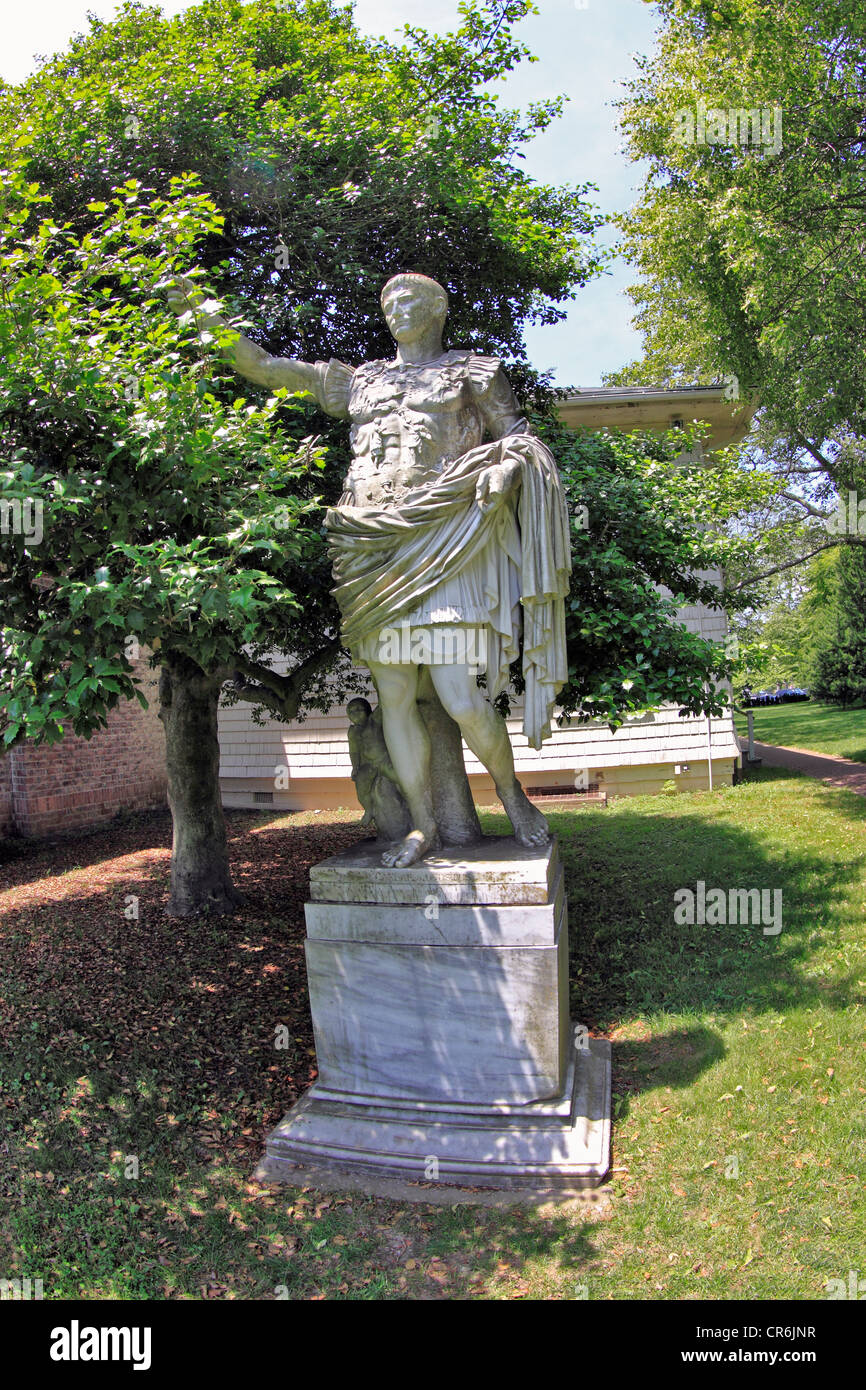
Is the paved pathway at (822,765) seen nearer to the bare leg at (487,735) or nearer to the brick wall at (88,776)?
the bare leg at (487,735)

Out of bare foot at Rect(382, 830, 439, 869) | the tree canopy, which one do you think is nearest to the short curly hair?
bare foot at Rect(382, 830, 439, 869)

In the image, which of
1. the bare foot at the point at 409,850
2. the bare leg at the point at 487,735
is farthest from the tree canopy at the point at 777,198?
the bare foot at the point at 409,850

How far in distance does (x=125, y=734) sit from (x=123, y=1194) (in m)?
8.45

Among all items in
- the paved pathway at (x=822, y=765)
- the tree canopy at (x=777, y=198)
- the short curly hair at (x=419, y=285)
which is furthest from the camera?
the paved pathway at (x=822, y=765)

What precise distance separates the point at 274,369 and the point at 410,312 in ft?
2.34

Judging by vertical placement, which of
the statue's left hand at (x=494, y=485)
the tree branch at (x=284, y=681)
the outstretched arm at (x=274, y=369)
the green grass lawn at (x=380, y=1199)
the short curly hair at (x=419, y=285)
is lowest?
the green grass lawn at (x=380, y=1199)

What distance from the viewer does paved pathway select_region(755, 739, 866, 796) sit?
38.2ft

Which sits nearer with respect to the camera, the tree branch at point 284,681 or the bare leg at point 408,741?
the bare leg at point 408,741

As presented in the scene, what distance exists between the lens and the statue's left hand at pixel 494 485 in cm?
386

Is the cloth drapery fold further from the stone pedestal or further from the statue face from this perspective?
the stone pedestal

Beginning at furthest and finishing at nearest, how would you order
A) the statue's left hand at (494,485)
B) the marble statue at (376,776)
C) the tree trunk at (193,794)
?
the tree trunk at (193,794), the marble statue at (376,776), the statue's left hand at (494,485)

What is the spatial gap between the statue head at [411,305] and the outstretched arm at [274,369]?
0.37 m

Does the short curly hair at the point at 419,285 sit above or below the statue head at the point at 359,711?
above

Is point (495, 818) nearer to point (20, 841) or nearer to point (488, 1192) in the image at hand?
point (20, 841)
